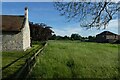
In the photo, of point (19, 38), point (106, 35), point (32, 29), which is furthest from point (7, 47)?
point (106, 35)

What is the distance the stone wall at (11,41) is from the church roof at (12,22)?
2.89ft

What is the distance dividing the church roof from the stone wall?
0.88m

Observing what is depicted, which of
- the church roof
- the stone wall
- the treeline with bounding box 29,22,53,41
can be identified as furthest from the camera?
the treeline with bounding box 29,22,53,41

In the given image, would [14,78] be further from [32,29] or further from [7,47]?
[32,29]

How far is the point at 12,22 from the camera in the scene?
4316 centimetres

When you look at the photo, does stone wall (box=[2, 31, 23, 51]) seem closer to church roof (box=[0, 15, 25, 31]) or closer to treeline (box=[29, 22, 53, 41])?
church roof (box=[0, 15, 25, 31])

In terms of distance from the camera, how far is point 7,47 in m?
39.0

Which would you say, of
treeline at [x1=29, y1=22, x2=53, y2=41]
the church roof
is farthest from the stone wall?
treeline at [x1=29, y1=22, x2=53, y2=41]

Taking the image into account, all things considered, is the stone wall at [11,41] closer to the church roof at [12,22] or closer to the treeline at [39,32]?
the church roof at [12,22]

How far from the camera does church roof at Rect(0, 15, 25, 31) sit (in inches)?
1586

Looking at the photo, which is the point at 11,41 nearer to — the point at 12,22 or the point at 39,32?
the point at 12,22

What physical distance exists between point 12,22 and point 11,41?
16.4 ft

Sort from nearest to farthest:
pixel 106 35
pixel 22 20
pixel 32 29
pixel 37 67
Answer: pixel 37 67 < pixel 22 20 < pixel 32 29 < pixel 106 35

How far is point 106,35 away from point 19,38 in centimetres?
9283
